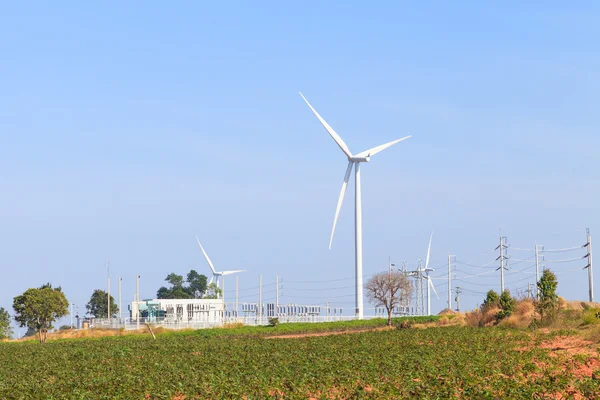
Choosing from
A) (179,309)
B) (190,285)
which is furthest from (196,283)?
(179,309)

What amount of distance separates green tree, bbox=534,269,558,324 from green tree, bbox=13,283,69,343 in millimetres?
57768

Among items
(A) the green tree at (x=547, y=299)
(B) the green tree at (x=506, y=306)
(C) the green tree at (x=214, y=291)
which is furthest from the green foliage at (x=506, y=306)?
(C) the green tree at (x=214, y=291)

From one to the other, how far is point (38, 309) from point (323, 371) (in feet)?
222

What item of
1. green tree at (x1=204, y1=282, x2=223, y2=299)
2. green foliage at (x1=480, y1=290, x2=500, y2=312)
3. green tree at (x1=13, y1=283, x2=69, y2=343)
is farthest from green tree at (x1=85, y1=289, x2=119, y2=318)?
green foliage at (x1=480, y1=290, x2=500, y2=312)

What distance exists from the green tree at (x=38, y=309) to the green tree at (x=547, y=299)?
57768 mm

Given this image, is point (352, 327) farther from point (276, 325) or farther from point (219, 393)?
point (219, 393)

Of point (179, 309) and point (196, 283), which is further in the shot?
point (196, 283)

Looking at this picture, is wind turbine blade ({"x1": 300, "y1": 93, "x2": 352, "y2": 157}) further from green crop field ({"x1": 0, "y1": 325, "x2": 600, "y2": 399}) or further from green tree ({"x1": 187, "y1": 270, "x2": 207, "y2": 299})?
green tree ({"x1": 187, "y1": 270, "x2": 207, "y2": 299})

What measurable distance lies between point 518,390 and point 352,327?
59.0 meters

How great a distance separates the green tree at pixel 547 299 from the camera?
59469 mm

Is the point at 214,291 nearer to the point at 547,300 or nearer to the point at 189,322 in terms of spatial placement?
the point at 189,322

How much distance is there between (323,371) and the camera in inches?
1407

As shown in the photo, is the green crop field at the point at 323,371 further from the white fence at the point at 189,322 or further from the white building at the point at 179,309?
the white building at the point at 179,309

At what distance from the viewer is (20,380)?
38.3 metres
